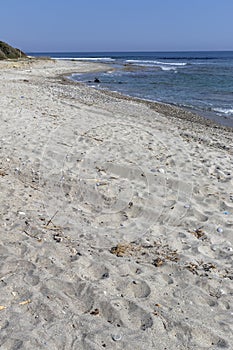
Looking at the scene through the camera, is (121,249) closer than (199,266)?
No

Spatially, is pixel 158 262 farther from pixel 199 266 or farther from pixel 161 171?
pixel 161 171

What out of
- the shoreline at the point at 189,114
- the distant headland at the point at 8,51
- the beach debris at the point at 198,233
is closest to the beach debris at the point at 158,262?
Result: the beach debris at the point at 198,233

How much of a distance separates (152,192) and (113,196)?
0.58 m

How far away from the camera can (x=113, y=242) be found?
3.93 meters

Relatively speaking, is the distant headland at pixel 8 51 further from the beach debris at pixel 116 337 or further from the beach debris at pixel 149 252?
the beach debris at pixel 116 337

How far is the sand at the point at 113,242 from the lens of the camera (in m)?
2.67

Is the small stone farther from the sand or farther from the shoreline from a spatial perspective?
the shoreline

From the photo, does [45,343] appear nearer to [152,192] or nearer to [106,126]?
[152,192]

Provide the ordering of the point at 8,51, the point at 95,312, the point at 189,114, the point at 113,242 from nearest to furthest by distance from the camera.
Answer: the point at 95,312 → the point at 113,242 → the point at 189,114 → the point at 8,51

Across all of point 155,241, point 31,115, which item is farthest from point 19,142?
point 155,241

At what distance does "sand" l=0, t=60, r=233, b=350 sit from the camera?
267 cm

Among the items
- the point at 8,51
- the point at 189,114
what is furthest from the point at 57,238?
the point at 8,51

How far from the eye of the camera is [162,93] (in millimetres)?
19969
